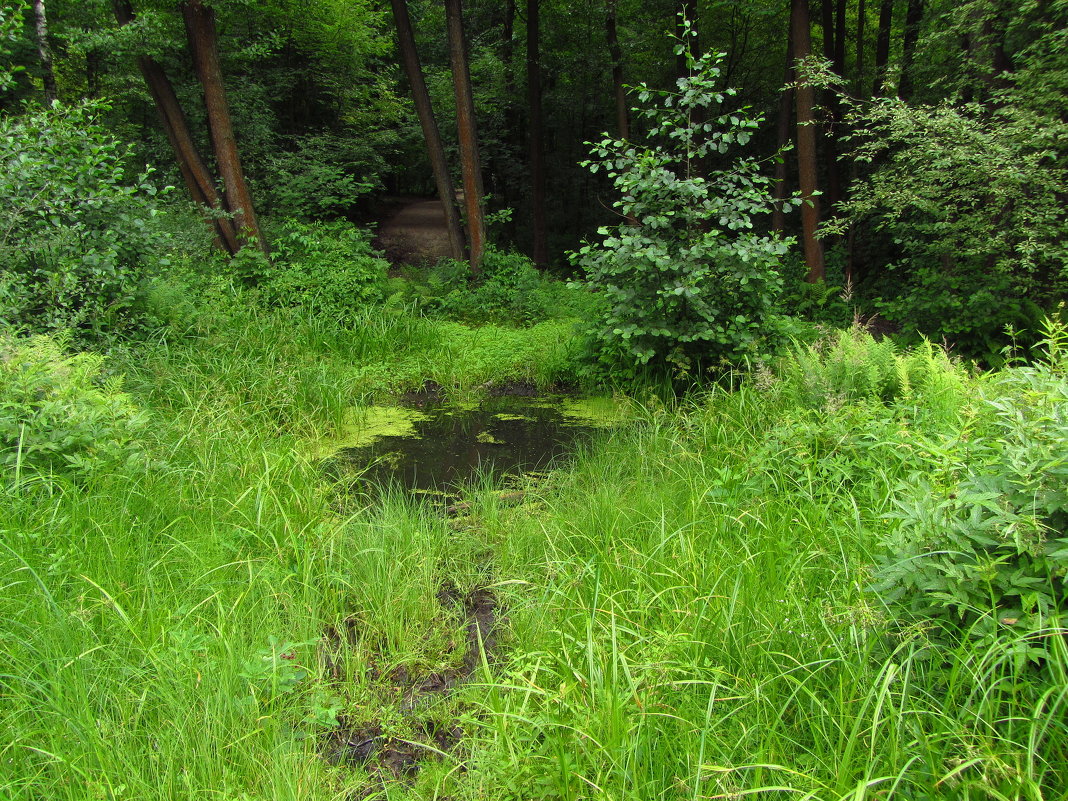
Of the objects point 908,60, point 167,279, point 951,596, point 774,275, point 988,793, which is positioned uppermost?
point 908,60

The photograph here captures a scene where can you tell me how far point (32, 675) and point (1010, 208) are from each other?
8.98 metres

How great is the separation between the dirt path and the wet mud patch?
1314 centimetres

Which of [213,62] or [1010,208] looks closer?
[1010,208]

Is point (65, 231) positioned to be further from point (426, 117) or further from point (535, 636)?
point (426, 117)

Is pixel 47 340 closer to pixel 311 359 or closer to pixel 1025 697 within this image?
pixel 311 359

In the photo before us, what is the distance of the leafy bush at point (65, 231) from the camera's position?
475 centimetres

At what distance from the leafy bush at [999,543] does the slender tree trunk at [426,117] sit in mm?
10106

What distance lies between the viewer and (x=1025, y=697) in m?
1.62

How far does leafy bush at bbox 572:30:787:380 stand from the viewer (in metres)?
5.34

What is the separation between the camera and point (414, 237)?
17344mm

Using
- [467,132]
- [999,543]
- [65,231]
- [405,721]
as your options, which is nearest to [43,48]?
[467,132]

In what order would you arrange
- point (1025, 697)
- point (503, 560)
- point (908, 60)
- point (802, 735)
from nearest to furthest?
point (1025, 697) → point (802, 735) → point (503, 560) → point (908, 60)

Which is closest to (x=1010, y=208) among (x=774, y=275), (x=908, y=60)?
(x=774, y=275)

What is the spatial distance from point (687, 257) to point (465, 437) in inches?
104
